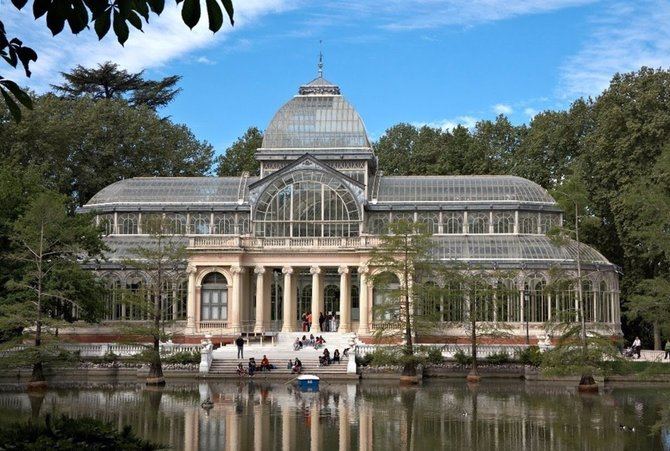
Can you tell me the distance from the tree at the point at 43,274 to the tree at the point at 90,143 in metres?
26.0

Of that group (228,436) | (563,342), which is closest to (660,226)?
(563,342)

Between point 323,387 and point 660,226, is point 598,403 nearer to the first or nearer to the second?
point 660,226

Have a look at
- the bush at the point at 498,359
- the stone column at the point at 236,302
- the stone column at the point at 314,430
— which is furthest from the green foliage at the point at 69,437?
the stone column at the point at 236,302

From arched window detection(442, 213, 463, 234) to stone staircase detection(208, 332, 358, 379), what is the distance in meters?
11.8

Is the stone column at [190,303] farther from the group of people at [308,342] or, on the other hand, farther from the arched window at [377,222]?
the arched window at [377,222]

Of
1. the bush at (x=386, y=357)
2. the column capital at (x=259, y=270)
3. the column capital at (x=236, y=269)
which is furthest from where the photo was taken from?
the column capital at (x=259, y=270)

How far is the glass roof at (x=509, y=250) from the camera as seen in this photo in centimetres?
6341

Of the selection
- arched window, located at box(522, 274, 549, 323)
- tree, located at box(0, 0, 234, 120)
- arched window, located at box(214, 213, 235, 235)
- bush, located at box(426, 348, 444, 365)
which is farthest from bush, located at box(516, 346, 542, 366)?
tree, located at box(0, 0, 234, 120)

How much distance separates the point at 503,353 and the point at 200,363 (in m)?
16.5

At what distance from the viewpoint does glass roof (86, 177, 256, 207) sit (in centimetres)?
6944

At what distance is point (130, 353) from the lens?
53000mm

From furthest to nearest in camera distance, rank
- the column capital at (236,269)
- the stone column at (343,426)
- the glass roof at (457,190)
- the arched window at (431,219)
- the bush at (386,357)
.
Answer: the glass roof at (457,190) → the arched window at (431,219) → the column capital at (236,269) → the bush at (386,357) → the stone column at (343,426)

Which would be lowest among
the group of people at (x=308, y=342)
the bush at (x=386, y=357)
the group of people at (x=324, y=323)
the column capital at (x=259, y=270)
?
the bush at (x=386, y=357)

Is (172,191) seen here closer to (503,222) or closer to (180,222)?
(180,222)
